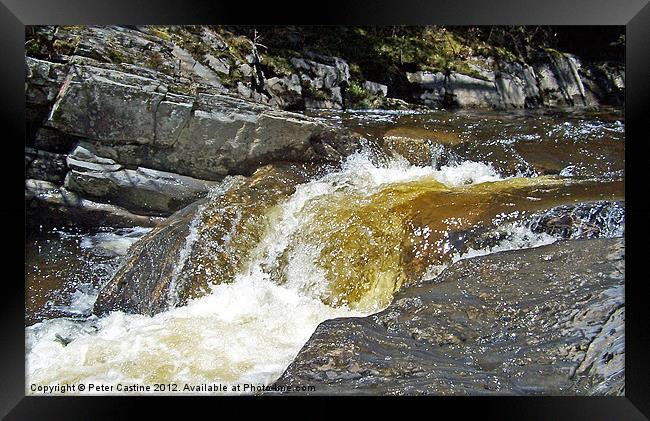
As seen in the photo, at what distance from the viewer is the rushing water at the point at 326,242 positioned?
2.77 metres

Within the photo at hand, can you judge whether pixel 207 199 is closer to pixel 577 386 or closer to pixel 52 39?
pixel 52 39

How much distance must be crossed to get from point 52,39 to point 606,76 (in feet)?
10.5

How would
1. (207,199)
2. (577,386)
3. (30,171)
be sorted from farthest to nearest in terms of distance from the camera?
1. (207,199)
2. (30,171)
3. (577,386)

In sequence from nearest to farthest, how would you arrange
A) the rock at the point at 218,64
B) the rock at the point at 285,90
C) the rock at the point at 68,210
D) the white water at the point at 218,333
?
1. the white water at the point at 218,333
2. the rock at the point at 68,210
3. the rock at the point at 218,64
4. the rock at the point at 285,90

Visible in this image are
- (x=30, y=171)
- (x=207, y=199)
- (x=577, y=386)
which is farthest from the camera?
(x=207, y=199)

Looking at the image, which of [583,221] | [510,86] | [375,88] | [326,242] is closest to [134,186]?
[326,242]

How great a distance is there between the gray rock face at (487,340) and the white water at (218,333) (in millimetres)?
177

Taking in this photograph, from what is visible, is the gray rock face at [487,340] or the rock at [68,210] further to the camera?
the rock at [68,210]

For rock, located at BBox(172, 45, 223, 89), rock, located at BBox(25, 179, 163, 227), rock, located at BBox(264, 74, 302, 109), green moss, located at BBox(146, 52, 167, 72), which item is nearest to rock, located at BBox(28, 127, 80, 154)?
rock, located at BBox(25, 179, 163, 227)

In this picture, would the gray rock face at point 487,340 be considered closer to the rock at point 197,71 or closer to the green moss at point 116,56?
the rock at point 197,71

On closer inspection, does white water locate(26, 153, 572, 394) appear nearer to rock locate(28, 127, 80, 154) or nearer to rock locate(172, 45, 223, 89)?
rock locate(172, 45, 223, 89)
